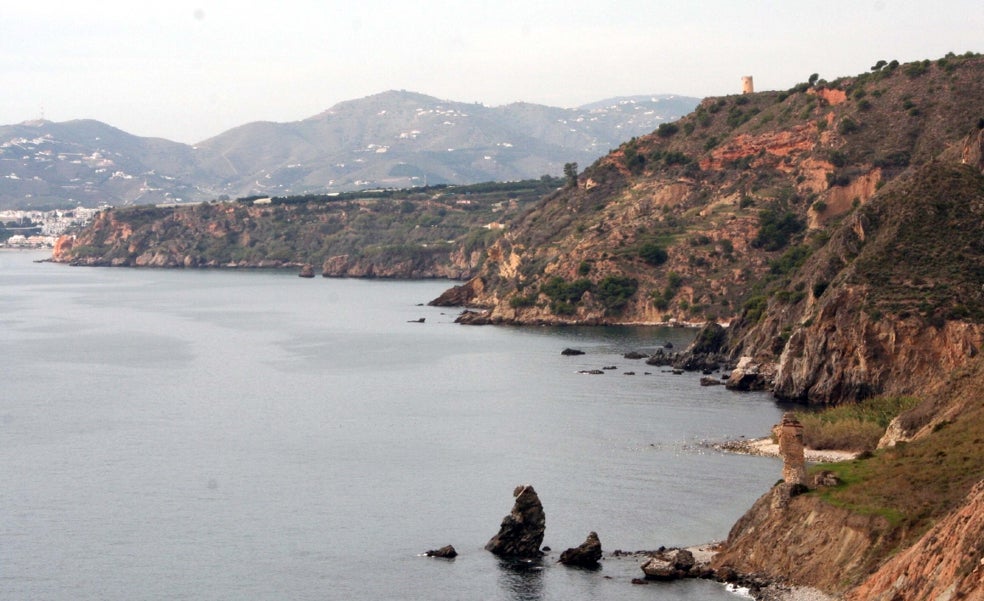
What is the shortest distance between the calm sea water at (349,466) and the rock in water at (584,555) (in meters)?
0.61

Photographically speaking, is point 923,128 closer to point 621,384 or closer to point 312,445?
point 621,384

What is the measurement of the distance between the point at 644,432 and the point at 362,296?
362 feet

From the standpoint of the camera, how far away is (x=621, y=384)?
9644 cm

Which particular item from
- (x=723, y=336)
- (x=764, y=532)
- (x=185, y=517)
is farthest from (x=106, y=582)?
(x=723, y=336)

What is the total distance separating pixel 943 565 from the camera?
38.8 meters

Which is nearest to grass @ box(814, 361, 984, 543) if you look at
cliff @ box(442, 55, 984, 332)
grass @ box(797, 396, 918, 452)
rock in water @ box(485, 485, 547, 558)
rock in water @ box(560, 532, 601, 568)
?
rock in water @ box(560, 532, 601, 568)

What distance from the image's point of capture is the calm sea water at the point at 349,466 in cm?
5219

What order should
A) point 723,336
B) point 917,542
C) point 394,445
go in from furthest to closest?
point 723,336, point 394,445, point 917,542

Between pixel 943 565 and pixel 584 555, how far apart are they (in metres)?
15.3

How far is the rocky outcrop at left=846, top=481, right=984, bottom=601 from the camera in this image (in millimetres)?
37281

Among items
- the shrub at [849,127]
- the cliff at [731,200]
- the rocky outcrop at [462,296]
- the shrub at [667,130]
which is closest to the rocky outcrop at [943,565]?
the cliff at [731,200]

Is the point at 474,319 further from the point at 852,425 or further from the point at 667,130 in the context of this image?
the point at 852,425

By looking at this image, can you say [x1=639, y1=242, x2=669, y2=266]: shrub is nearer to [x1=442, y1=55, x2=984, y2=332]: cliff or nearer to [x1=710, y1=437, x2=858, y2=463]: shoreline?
[x1=442, y1=55, x2=984, y2=332]: cliff

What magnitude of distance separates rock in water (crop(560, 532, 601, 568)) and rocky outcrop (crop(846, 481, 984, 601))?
36.2ft
